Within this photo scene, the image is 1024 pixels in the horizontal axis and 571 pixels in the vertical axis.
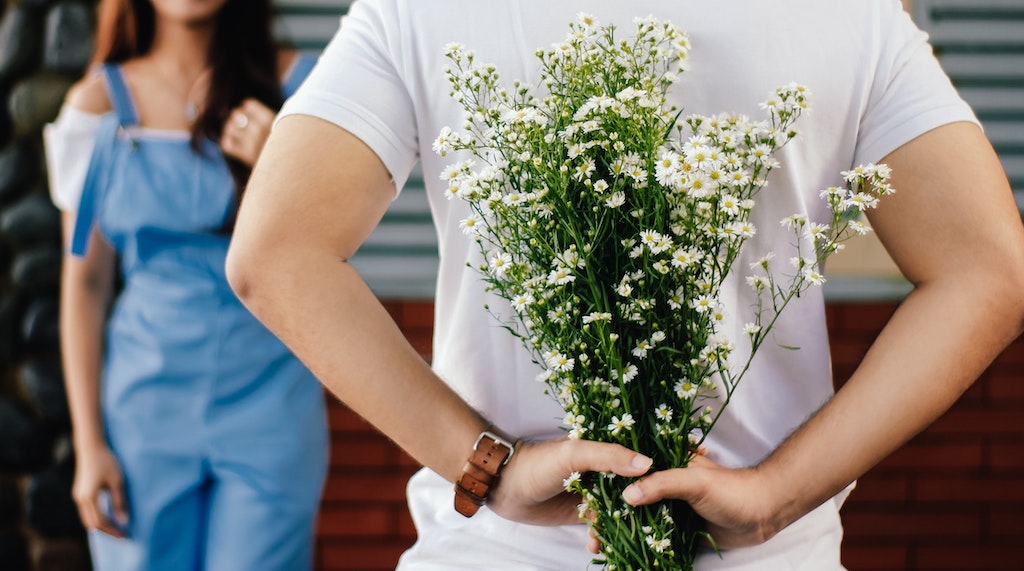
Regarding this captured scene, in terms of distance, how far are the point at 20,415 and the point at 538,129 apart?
3016 mm

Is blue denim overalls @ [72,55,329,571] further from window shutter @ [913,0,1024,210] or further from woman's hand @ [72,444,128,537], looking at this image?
window shutter @ [913,0,1024,210]

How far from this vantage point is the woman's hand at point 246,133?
2.58 m

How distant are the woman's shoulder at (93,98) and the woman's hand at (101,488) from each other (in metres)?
0.93

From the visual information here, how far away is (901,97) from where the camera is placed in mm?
1246

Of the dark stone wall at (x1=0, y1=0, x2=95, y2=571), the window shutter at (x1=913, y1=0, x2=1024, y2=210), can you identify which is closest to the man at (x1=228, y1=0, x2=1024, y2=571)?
the window shutter at (x1=913, y1=0, x2=1024, y2=210)

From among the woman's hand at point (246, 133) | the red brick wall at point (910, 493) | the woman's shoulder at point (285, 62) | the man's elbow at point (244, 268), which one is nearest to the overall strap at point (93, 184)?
the woman's hand at point (246, 133)

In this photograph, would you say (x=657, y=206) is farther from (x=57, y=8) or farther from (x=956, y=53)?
(x=57, y=8)

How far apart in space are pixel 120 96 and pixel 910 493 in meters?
2.86

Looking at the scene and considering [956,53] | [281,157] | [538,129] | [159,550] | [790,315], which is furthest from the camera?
[956,53]

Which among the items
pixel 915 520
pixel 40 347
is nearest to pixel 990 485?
pixel 915 520

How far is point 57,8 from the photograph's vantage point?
3426 mm

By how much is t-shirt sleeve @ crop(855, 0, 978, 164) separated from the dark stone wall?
2.95 metres

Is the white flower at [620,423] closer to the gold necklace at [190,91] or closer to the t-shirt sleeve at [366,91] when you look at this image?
the t-shirt sleeve at [366,91]

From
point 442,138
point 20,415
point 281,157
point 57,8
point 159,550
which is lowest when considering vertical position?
point 20,415
